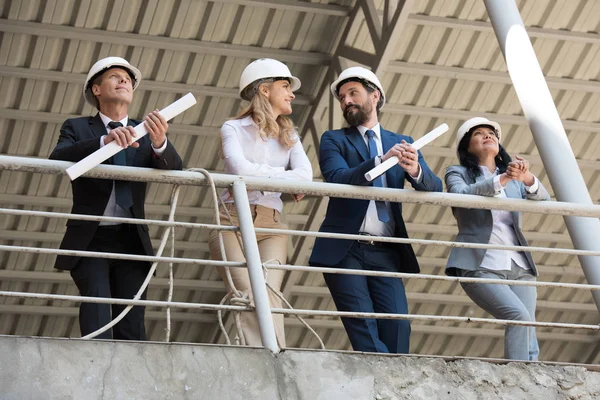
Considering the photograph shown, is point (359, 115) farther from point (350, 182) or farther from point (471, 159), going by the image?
point (471, 159)

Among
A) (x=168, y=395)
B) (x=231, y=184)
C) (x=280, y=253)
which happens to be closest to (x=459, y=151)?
(x=280, y=253)

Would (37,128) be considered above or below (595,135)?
below

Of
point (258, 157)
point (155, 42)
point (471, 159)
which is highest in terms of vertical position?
point (155, 42)

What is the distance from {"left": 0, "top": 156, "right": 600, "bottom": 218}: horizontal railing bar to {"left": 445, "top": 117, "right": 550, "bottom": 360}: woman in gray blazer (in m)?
0.17

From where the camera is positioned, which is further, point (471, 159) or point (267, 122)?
point (471, 159)

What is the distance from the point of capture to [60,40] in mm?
12773

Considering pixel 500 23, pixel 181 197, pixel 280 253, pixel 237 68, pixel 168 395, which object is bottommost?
pixel 168 395

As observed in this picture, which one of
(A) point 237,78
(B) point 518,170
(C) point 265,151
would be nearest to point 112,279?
(C) point 265,151

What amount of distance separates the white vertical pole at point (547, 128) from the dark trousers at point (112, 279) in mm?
2513

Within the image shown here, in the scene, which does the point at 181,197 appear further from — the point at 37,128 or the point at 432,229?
the point at 432,229

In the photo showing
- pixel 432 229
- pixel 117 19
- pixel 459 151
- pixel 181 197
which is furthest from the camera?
pixel 432 229

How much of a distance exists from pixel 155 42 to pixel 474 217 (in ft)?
25.5

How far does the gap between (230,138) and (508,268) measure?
1.51 m

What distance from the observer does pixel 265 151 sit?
565 centimetres
